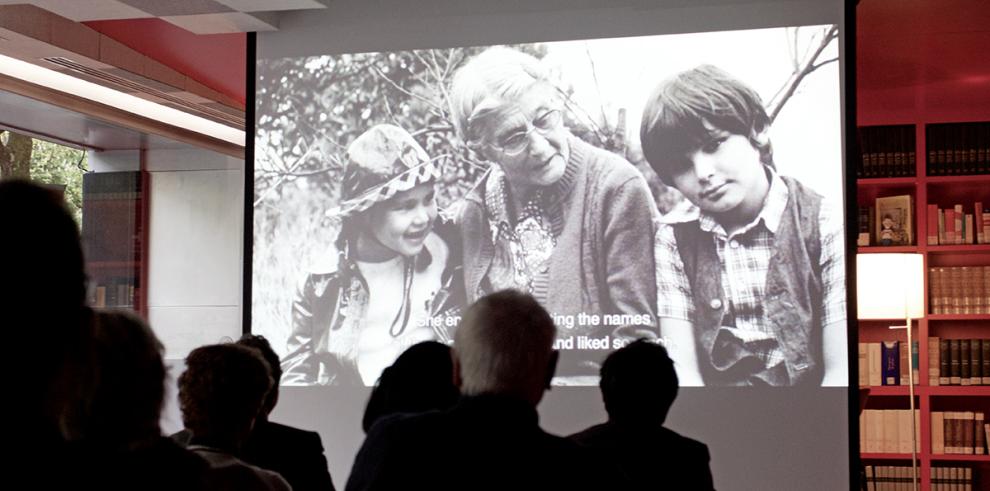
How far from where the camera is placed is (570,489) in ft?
5.66

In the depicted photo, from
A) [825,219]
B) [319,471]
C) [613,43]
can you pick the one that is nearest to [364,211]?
[613,43]

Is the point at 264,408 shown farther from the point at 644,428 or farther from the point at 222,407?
the point at 644,428

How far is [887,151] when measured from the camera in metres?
7.20

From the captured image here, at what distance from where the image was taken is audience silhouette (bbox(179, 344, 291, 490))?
1983 mm

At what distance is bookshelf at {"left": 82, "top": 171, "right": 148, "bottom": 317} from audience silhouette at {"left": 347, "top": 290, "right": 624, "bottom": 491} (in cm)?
698

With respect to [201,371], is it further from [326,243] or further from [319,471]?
[326,243]

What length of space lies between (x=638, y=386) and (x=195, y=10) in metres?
3.68

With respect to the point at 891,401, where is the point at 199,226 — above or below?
above

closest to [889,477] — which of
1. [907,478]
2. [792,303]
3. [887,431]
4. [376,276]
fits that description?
[907,478]

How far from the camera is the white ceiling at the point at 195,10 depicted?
16.8 feet

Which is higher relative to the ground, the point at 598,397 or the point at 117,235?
the point at 117,235

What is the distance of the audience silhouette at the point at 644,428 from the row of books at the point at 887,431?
16.5 ft

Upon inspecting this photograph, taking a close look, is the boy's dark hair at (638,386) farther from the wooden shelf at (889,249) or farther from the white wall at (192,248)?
the white wall at (192,248)

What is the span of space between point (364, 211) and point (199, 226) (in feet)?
13.1
